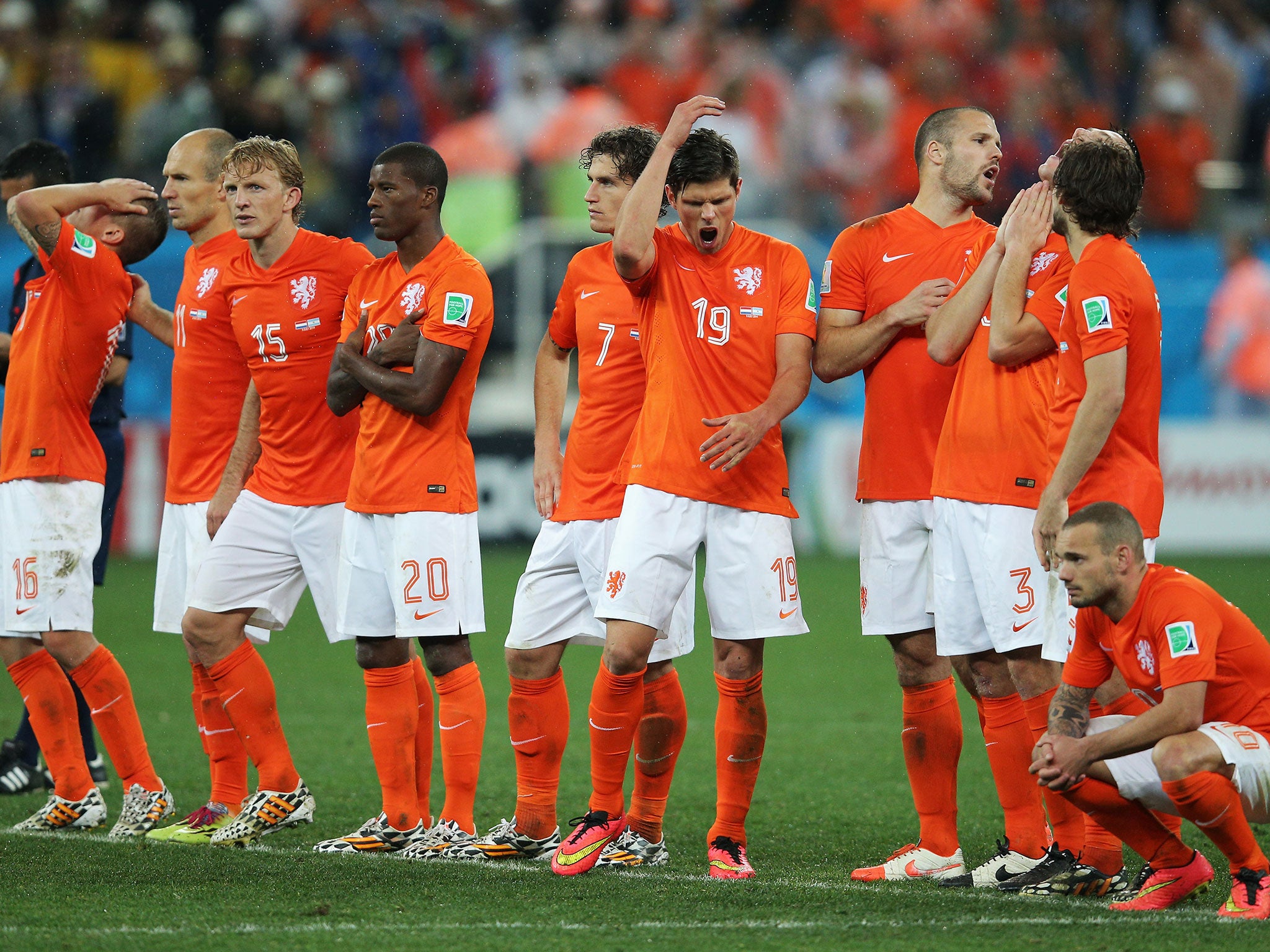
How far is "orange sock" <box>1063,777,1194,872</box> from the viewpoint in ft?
14.9

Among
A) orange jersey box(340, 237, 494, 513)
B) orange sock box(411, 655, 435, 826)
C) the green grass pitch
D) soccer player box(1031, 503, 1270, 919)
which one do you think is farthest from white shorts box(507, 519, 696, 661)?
soccer player box(1031, 503, 1270, 919)

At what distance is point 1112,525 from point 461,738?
2.38m

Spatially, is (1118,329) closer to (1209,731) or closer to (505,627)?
(1209,731)

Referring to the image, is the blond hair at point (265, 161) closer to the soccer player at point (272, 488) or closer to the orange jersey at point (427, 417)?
the soccer player at point (272, 488)

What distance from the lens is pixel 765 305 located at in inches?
209

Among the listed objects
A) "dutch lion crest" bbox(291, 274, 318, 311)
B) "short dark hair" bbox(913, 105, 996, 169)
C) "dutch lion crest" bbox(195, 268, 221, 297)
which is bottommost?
"dutch lion crest" bbox(291, 274, 318, 311)

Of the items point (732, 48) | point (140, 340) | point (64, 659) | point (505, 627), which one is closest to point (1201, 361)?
point (732, 48)

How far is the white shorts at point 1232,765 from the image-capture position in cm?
436

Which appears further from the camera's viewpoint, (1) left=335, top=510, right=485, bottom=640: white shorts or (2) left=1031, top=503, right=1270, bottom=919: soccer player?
(1) left=335, top=510, right=485, bottom=640: white shorts

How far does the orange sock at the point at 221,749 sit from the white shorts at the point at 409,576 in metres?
0.73

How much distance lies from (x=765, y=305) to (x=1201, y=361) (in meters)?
11.0

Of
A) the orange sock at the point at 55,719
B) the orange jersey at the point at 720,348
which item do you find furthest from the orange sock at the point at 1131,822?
the orange sock at the point at 55,719

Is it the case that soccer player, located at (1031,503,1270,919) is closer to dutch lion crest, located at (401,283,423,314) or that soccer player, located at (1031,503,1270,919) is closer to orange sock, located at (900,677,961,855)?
orange sock, located at (900,677,961,855)

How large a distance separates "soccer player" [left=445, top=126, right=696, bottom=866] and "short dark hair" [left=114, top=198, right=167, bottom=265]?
1.99m
